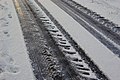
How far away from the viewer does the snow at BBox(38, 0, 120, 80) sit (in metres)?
6.33

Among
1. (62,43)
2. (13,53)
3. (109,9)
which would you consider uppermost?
(109,9)

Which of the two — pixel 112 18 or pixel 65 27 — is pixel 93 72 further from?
pixel 112 18

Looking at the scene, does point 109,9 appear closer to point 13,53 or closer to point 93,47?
point 93,47

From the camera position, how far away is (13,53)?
719cm

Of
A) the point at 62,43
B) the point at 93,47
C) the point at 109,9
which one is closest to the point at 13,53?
the point at 62,43

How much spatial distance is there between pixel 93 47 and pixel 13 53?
2.39 meters

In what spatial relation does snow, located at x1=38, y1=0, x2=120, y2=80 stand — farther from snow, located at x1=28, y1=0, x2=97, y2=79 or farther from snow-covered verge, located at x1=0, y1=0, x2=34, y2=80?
snow-covered verge, located at x1=0, y1=0, x2=34, y2=80

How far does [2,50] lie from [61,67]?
2.06m

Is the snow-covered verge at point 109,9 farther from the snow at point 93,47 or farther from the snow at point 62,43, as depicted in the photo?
the snow at point 62,43

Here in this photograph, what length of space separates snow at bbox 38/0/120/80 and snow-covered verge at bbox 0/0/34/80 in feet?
5.75

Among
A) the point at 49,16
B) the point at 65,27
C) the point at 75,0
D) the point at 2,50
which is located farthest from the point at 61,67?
the point at 75,0

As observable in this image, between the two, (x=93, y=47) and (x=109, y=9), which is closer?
(x=93, y=47)

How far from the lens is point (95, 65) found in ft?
21.2

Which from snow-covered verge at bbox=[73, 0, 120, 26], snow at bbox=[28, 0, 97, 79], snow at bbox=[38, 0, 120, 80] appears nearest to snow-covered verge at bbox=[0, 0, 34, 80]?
snow at bbox=[28, 0, 97, 79]
